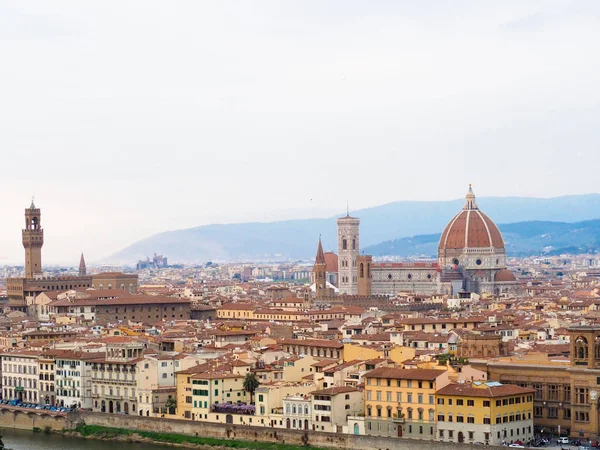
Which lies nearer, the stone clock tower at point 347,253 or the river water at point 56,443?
the river water at point 56,443

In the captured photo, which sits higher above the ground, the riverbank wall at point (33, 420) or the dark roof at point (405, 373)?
the dark roof at point (405, 373)

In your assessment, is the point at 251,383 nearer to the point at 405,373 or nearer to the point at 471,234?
the point at 405,373

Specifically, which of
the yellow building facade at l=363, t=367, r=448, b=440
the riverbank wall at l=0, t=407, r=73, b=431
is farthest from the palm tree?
the riverbank wall at l=0, t=407, r=73, b=431

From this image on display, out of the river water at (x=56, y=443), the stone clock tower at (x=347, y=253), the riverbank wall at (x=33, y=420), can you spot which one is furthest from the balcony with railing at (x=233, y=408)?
the stone clock tower at (x=347, y=253)

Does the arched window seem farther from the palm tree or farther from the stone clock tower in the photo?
the stone clock tower

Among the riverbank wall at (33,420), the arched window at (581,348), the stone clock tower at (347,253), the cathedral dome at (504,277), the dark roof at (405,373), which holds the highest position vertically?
the stone clock tower at (347,253)

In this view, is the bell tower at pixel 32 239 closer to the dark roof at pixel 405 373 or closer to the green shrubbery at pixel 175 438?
the green shrubbery at pixel 175 438
